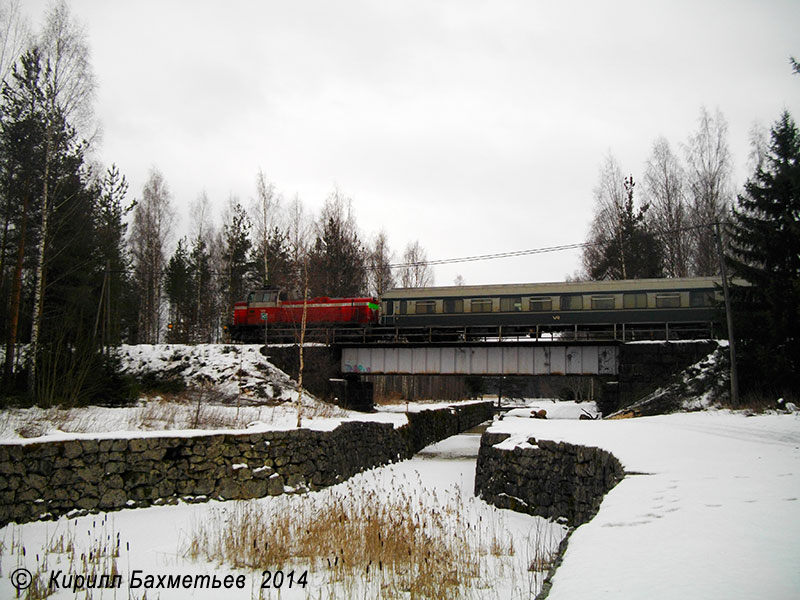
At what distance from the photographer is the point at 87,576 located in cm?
689

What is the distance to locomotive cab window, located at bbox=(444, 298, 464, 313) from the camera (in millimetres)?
31562

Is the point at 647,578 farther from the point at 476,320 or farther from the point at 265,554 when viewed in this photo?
the point at 476,320

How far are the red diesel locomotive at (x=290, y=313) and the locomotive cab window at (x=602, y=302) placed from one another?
504 inches

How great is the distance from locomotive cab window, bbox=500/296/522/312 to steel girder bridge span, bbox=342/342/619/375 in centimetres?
263

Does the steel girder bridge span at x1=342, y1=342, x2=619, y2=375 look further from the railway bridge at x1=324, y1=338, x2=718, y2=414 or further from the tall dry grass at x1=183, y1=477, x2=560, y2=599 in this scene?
the tall dry grass at x1=183, y1=477, x2=560, y2=599

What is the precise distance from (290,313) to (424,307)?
855 centimetres

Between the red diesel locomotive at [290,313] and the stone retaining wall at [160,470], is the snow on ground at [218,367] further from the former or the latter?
the stone retaining wall at [160,470]

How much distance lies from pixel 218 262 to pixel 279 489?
3854cm

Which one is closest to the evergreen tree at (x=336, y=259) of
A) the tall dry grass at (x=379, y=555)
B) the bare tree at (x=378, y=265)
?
the bare tree at (x=378, y=265)

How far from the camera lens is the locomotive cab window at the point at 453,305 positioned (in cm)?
3156

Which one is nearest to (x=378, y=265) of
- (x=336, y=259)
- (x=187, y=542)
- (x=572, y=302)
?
(x=336, y=259)

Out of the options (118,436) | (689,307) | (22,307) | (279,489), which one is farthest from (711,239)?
(22,307)

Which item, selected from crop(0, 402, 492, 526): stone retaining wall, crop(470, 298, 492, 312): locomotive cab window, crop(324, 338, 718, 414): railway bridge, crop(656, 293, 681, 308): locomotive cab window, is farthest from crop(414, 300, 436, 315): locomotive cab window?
crop(0, 402, 492, 526): stone retaining wall

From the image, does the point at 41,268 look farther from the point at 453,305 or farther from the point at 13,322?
the point at 453,305
